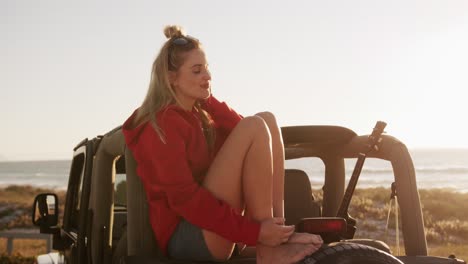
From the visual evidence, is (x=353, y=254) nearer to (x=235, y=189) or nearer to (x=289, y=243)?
(x=289, y=243)

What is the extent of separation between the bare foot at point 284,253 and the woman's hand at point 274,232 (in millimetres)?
29

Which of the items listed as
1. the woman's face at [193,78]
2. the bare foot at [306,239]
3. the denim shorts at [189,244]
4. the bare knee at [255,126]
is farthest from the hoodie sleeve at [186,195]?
the woman's face at [193,78]

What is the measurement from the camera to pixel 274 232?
3.60m

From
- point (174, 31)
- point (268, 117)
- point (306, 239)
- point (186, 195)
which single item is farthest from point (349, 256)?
point (174, 31)

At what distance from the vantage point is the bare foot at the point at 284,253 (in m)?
3.35

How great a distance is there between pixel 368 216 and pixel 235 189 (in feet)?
101

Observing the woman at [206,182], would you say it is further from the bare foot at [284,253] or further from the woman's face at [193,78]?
the woman's face at [193,78]

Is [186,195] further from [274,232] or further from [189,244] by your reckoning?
[274,232]

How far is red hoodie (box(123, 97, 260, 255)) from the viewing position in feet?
12.2

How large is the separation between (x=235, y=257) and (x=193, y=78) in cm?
105

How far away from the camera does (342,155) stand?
5551 mm

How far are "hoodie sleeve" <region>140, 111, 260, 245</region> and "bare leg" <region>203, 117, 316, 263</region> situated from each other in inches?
3.3

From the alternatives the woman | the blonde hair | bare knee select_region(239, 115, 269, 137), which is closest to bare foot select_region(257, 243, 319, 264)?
the woman

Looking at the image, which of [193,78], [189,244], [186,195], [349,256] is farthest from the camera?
[193,78]
